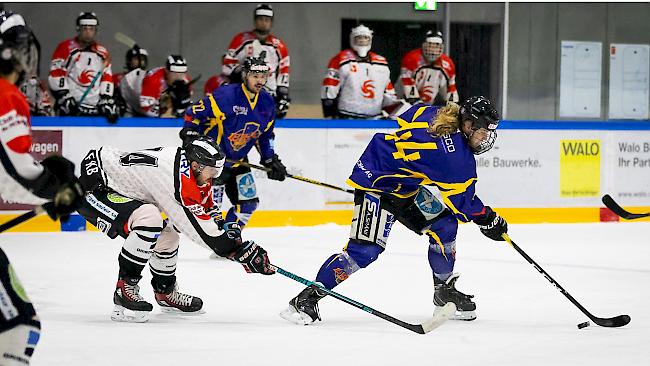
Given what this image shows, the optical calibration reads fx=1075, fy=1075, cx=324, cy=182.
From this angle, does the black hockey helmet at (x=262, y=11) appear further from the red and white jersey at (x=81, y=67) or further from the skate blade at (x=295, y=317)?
the skate blade at (x=295, y=317)

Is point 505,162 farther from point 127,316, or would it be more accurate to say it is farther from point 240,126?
point 127,316

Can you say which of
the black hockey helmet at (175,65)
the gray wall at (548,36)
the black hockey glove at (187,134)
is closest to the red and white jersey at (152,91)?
the black hockey helmet at (175,65)

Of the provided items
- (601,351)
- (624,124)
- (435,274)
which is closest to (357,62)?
(624,124)

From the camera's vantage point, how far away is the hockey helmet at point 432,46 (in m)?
8.20

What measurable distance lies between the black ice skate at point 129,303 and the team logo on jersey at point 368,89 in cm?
418

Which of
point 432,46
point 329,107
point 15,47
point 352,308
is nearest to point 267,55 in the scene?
point 329,107

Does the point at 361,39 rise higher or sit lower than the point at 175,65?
higher

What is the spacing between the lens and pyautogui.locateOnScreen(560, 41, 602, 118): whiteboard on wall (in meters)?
9.30

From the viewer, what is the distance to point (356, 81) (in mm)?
7910

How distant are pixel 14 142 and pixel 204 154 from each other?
4.61 ft

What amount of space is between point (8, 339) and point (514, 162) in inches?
238

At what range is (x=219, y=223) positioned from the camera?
3932 mm

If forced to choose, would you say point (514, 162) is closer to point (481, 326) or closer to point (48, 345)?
point (481, 326)

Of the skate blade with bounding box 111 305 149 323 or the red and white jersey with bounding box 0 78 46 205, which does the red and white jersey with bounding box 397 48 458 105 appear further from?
the red and white jersey with bounding box 0 78 46 205
